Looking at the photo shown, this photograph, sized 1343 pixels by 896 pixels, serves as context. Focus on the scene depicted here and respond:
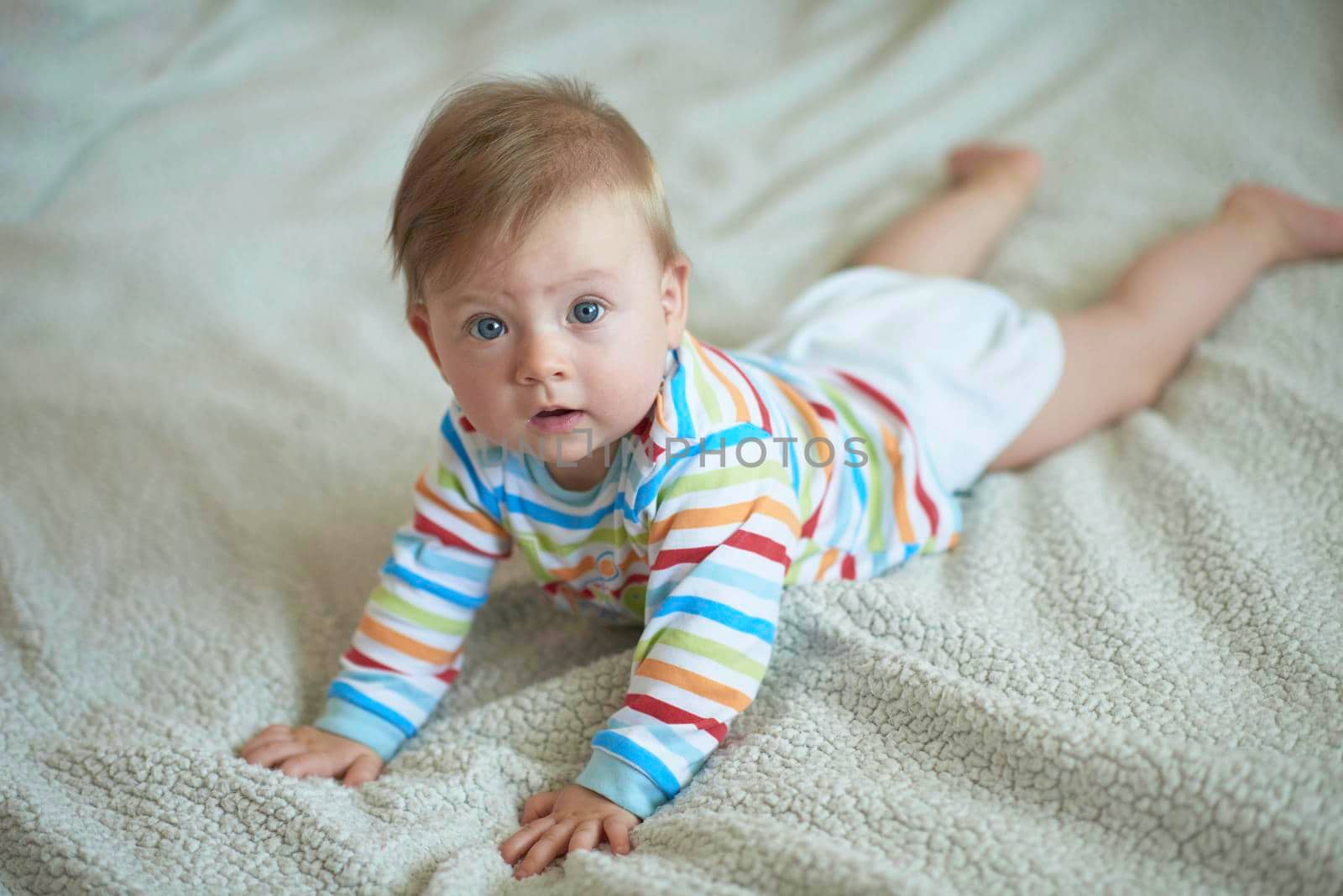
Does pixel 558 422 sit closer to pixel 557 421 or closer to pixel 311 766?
pixel 557 421

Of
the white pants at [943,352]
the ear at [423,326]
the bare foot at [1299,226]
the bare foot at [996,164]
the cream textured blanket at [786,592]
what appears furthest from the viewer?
the bare foot at [996,164]

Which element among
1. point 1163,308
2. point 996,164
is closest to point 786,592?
point 1163,308

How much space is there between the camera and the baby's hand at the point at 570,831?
0.74 m

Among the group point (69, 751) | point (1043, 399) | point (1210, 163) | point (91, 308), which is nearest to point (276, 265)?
point (91, 308)

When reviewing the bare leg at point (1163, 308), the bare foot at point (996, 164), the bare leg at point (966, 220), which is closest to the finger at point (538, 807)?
the bare leg at point (1163, 308)

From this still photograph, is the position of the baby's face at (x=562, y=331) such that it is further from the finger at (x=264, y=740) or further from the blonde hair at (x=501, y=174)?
the finger at (x=264, y=740)

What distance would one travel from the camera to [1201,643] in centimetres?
83

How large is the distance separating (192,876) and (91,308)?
86cm

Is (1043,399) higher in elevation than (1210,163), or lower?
lower

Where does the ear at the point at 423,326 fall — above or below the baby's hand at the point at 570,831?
above

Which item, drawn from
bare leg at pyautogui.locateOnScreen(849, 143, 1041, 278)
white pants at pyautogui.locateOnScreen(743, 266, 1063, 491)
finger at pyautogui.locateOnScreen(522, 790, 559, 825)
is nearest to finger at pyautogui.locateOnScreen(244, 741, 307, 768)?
finger at pyautogui.locateOnScreen(522, 790, 559, 825)

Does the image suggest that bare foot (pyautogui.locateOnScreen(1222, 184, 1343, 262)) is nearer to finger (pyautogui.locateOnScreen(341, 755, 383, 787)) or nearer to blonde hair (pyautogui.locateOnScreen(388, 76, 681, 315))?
blonde hair (pyautogui.locateOnScreen(388, 76, 681, 315))

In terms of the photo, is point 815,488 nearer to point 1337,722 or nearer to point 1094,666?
point 1094,666

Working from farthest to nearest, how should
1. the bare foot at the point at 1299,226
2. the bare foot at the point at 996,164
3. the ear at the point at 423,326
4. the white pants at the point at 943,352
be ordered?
the bare foot at the point at 996,164 < the bare foot at the point at 1299,226 < the white pants at the point at 943,352 < the ear at the point at 423,326
